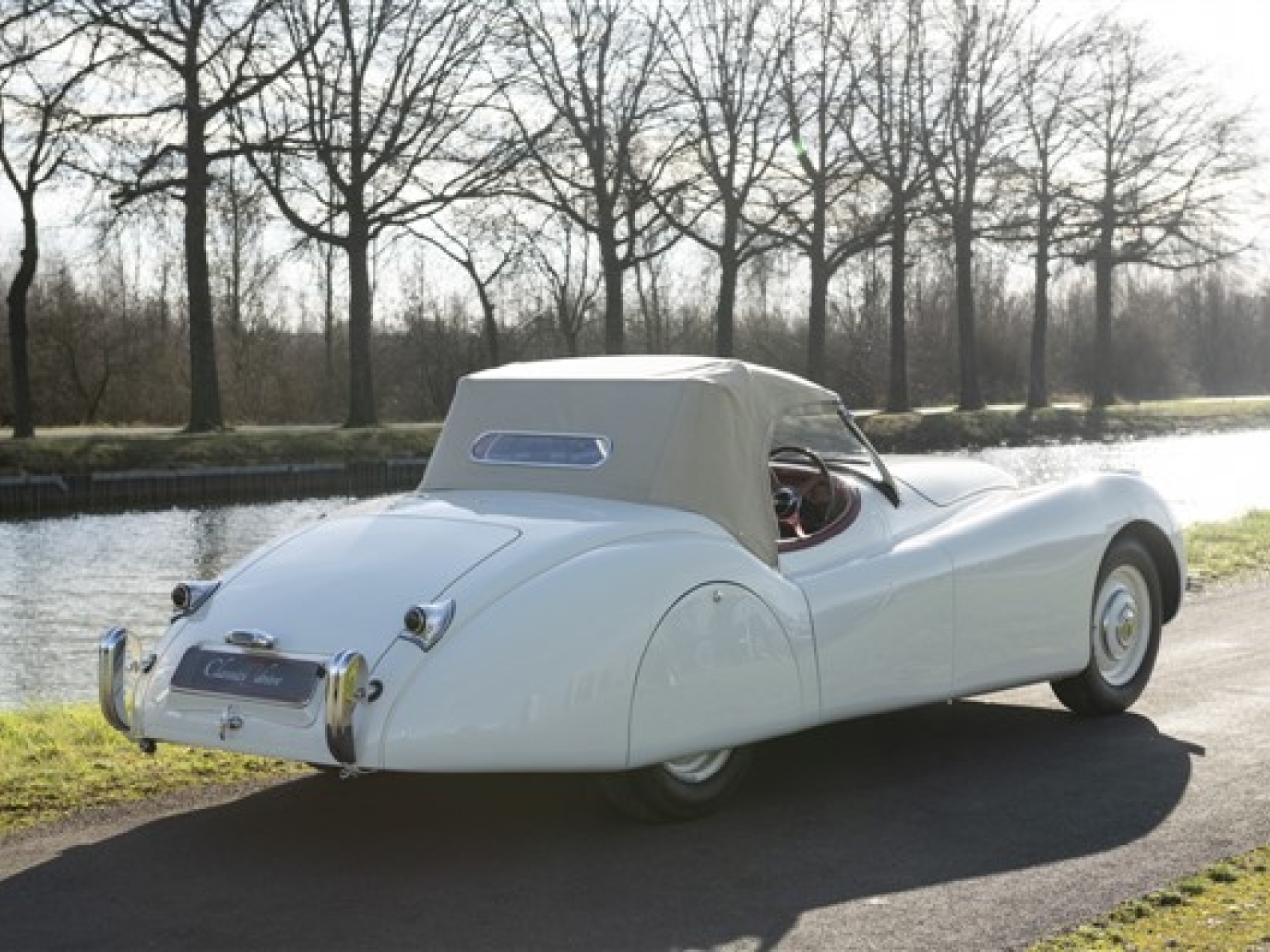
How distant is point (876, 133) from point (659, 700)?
3577cm

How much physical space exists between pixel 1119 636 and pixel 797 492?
5.49 feet

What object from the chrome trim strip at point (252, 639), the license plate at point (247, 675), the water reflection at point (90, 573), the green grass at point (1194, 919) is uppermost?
the chrome trim strip at point (252, 639)

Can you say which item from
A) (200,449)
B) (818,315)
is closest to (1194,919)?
(200,449)

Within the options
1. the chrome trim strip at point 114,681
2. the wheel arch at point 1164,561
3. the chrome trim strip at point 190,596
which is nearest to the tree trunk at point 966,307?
the wheel arch at point 1164,561

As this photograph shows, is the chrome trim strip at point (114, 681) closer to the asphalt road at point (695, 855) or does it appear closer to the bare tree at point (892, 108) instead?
the asphalt road at point (695, 855)

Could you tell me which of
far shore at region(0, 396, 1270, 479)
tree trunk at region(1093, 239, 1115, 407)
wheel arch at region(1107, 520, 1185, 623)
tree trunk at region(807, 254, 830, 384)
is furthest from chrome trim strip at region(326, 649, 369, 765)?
tree trunk at region(1093, 239, 1115, 407)

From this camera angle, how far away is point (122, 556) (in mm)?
17781

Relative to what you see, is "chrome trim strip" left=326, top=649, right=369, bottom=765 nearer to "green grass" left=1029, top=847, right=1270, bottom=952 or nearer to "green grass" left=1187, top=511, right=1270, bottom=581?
"green grass" left=1029, top=847, right=1270, bottom=952

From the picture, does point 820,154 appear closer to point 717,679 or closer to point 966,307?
point 966,307

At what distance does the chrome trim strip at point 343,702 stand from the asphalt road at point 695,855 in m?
0.39

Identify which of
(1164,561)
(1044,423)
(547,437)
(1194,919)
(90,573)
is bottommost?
(90,573)

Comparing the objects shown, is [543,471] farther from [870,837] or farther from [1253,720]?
[1253,720]

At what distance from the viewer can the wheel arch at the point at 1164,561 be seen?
7.05 m

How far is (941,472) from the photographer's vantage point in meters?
6.52
